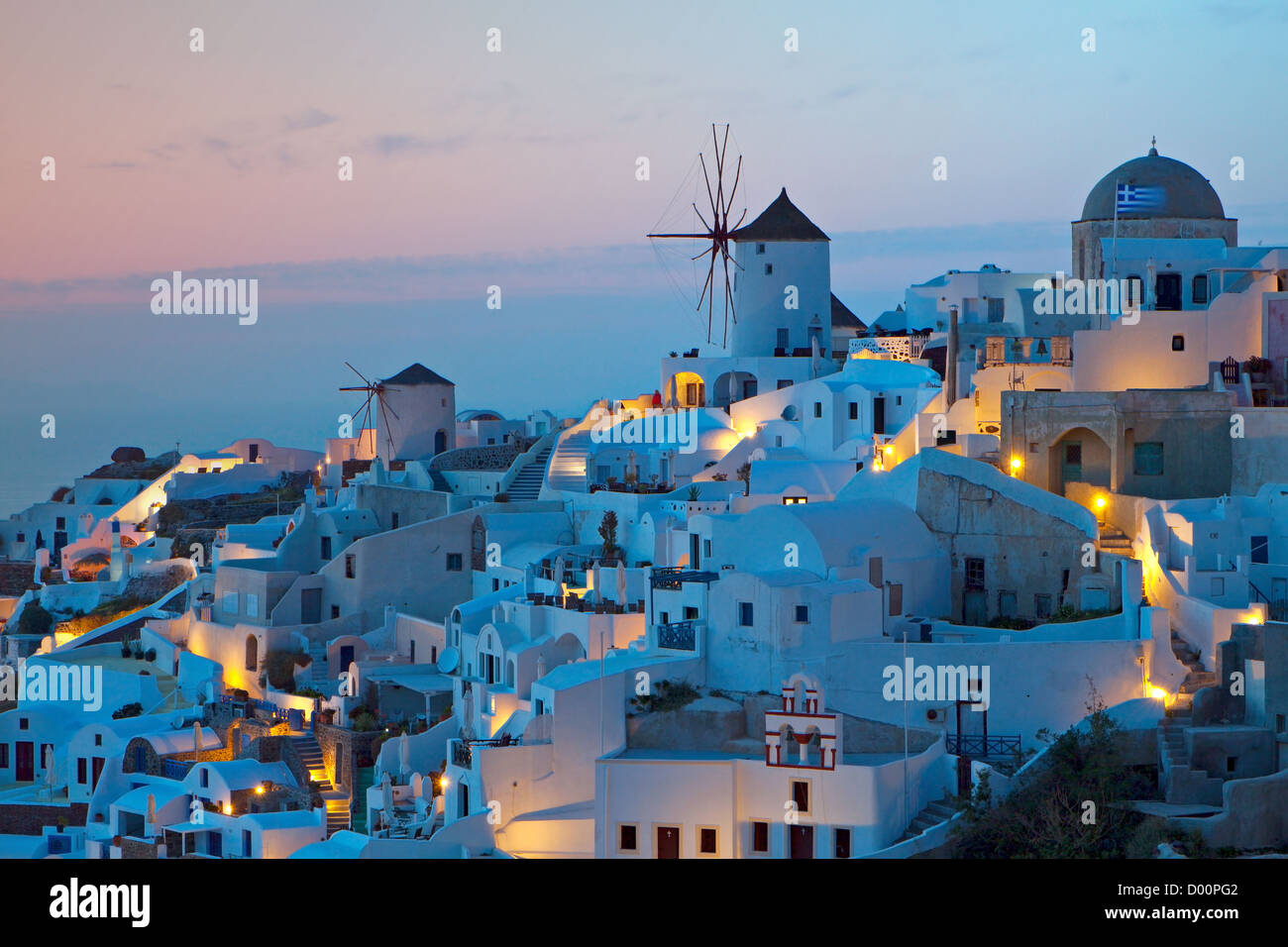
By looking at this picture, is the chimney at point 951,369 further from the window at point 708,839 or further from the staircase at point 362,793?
the staircase at point 362,793

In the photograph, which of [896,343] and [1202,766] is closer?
[1202,766]

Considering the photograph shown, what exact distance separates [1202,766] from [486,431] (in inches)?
1034

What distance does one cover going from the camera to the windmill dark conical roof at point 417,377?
133ft

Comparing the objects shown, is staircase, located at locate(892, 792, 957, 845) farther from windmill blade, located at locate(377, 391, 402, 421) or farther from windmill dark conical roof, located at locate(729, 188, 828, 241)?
windmill blade, located at locate(377, 391, 402, 421)

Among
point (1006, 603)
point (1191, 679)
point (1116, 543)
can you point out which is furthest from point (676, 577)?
point (1191, 679)

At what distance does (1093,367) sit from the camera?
26938 mm

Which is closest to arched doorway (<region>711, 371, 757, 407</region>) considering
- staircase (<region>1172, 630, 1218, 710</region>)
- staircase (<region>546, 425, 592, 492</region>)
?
staircase (<region>546, 425, 592, 492</region>)

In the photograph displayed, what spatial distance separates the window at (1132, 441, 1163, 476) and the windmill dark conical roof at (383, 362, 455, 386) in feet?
64.2

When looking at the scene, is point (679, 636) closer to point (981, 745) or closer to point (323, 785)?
point (981, 745)

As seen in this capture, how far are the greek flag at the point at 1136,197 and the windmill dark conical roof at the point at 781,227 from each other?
6.94 m

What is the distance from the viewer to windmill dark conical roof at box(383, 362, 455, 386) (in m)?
40.5

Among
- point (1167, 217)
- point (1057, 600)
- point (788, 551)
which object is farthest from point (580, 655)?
point (1167, 217)

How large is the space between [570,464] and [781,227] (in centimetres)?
807

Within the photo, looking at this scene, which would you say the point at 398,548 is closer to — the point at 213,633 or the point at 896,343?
the point at 213,633
